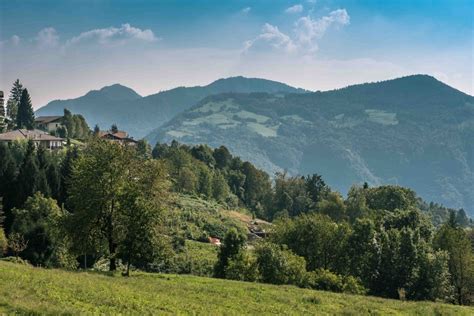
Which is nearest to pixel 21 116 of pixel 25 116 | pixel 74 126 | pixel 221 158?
pixel 25 116

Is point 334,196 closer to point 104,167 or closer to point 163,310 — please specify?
point 104,167

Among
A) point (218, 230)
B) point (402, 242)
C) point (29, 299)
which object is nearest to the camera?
point (29, 299)

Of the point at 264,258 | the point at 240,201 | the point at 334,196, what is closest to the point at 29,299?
the point at 264,258

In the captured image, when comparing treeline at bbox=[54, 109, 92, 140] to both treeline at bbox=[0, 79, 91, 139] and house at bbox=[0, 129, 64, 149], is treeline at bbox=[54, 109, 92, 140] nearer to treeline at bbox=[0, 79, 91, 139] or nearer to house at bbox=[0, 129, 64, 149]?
treeline at bbox=[0, 79, 91, 139]

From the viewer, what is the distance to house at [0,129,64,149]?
390 feet

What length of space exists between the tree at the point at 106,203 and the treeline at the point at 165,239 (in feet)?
0.28

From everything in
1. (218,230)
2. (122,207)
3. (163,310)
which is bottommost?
(218,230)

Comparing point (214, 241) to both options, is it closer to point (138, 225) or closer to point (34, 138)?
point (138, 225)

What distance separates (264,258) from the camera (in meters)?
49.0

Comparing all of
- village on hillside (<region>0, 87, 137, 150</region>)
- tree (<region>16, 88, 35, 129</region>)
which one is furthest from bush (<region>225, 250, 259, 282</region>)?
tree (<region>16, 88, 35, 129</region>)

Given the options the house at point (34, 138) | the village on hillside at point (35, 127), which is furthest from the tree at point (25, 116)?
the house at point (34, 138)

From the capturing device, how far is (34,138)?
125750 millimetres

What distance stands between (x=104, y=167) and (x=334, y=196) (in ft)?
282

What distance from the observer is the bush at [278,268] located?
48.1m
